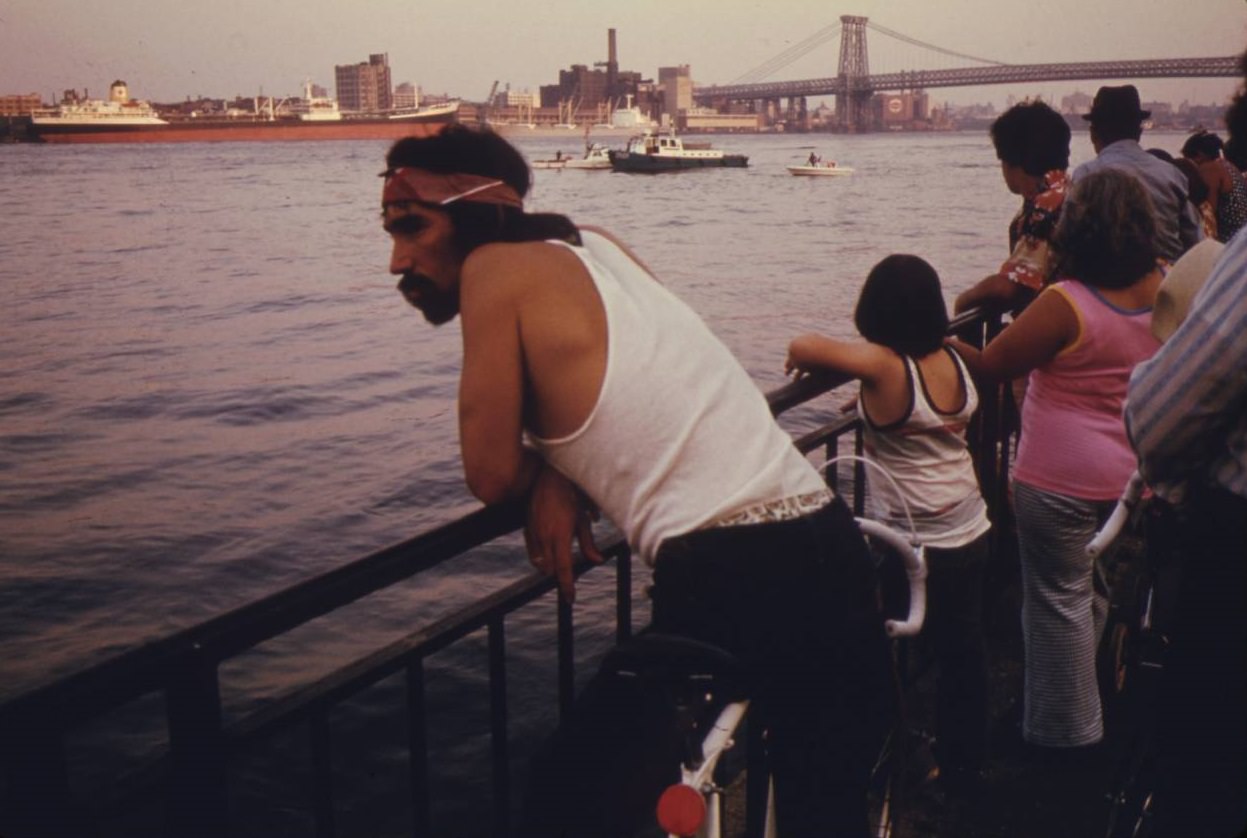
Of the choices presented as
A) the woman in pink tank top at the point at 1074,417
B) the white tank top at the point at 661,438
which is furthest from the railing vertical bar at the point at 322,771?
the woman in pink tank top at the point at 1074,417

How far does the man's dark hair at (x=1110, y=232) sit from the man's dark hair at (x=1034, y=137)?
140cm

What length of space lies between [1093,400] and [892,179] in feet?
252

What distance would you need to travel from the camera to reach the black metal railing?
1.31m

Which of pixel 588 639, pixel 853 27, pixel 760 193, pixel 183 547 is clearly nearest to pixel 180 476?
pixel 183 547

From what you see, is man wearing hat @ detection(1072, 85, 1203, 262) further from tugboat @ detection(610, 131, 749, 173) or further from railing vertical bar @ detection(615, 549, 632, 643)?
tugboat @ detection(610, 131, 749, 173)

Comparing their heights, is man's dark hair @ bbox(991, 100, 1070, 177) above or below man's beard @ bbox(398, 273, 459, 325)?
above

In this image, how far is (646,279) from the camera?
181 centimetres

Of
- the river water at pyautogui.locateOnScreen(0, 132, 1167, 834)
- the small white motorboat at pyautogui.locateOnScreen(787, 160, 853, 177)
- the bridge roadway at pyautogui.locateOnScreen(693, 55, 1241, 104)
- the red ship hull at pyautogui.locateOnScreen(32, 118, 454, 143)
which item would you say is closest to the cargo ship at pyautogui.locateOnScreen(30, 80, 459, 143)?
the red ship hull at pyautogui.locateOnScreen(32, 118, 454, 143)

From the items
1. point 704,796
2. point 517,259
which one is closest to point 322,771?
point 704,796

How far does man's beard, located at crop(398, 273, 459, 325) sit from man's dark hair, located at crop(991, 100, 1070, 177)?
2883mm

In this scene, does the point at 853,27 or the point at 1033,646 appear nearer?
the point at 1033,646

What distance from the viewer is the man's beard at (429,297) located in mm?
1842

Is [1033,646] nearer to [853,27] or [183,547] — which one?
[183,547]

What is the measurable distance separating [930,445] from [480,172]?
4.51ft
